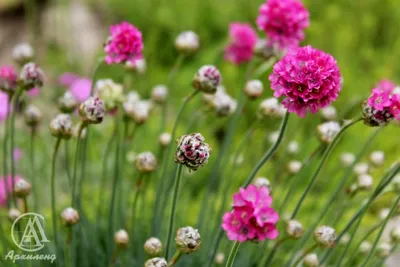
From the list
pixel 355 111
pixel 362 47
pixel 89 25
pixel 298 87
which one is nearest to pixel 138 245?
pixel 298 87

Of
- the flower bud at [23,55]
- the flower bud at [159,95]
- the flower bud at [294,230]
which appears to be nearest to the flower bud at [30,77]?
the flower bud at [23,55]

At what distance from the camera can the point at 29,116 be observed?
1.07m

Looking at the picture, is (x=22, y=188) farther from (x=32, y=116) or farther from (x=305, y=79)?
(x=305, y=79)

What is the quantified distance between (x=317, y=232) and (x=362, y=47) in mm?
1763

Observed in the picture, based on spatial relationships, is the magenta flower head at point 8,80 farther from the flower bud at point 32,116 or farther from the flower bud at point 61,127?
the flower bud at point 61,127

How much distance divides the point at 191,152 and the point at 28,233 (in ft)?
1.45

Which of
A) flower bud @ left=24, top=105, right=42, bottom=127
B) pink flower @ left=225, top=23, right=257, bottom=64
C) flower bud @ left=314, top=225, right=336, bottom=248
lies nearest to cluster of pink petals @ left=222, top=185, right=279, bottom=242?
flower bud @ left=314, top=225, right=336, bottom=248

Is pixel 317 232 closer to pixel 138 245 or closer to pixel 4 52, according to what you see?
pixel 138 245

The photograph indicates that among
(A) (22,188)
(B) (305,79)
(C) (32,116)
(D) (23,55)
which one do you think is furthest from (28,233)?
(B) (305,79)

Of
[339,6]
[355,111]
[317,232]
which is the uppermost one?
[339,6]

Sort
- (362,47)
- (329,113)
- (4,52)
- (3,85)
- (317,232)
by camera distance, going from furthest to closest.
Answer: (4,52)
(362,47)
(329,113)
(3,85)
(317,232)

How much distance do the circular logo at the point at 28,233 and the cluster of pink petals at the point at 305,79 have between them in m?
0.49

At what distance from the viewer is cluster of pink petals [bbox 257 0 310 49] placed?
103 centimetres

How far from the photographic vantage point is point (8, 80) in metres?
1.00
